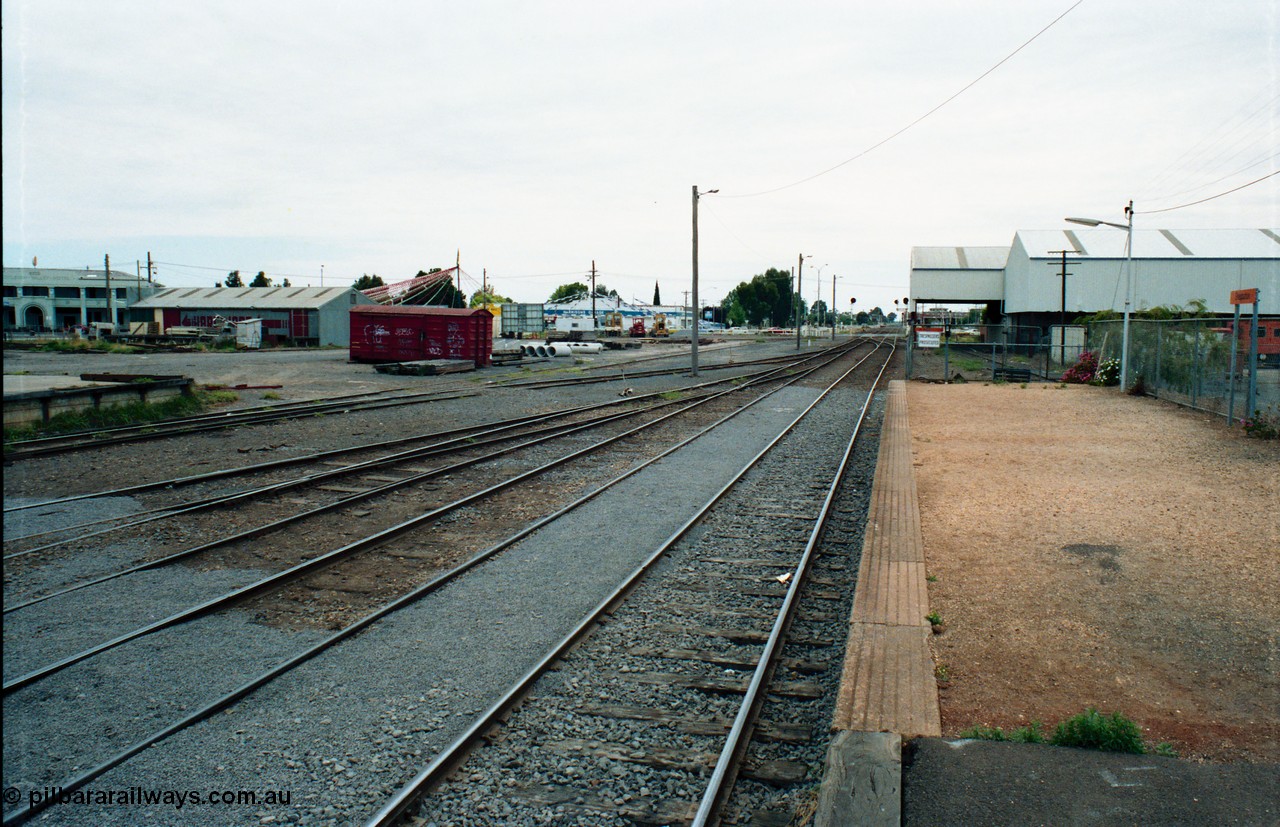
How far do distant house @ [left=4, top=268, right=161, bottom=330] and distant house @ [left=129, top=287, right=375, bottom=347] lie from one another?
1345cm

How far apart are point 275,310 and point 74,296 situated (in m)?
36.6

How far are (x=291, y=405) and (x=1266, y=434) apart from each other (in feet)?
65.8

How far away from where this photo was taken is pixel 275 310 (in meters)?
66.8

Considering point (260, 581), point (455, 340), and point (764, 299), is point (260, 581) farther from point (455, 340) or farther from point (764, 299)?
point (764, 299)

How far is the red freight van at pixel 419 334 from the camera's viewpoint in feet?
126

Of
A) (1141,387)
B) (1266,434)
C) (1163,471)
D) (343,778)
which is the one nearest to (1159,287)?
(1141,387)

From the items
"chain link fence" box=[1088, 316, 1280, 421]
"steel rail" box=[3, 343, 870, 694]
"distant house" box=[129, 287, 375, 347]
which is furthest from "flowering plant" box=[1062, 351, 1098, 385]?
"distant house" box=[129, 287, 375, 347]

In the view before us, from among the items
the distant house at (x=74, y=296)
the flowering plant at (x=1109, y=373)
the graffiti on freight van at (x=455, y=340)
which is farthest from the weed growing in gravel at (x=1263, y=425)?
the distant house at (x=74, y=296)

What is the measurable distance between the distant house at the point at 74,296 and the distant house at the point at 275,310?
13450mm

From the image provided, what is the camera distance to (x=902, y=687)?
5.45 meters

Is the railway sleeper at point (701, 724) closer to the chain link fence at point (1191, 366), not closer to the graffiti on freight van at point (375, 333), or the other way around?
the chain link fence at point (1191, 366)

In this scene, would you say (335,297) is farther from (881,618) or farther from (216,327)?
(881,618)

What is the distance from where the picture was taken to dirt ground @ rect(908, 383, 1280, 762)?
Answer: 527cm

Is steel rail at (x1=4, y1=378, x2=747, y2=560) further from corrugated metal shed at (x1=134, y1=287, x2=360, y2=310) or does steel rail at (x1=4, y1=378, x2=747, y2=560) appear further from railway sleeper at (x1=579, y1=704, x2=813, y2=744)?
corrugated metal shed at (x1=134, y1=287, x2=360, y2=310)
